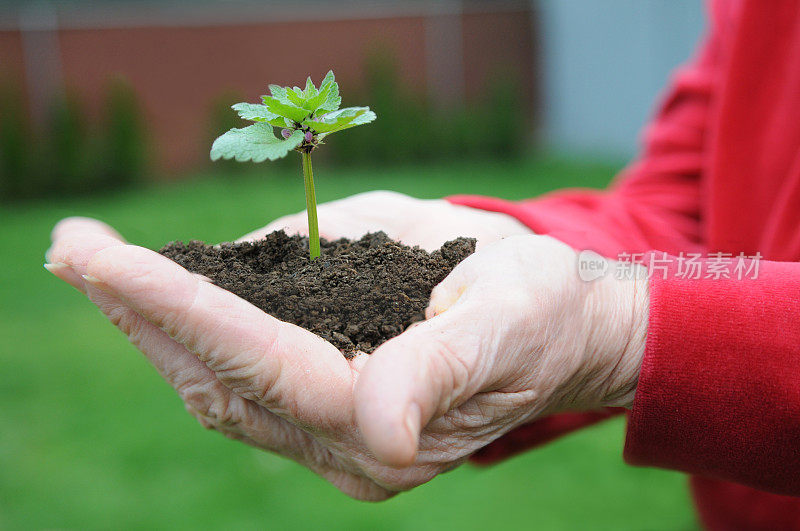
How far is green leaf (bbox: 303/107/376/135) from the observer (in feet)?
4.38

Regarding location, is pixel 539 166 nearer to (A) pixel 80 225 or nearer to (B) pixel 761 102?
(B) pixel 761 102

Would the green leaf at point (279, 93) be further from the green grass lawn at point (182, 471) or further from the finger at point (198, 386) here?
the green grass lawn at point (182, 471)

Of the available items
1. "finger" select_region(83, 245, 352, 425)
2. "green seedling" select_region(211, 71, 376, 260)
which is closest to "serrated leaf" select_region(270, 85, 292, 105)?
"green seedling" select_region(211, 71, 376, 260)

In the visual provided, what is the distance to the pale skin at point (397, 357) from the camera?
1047 mm

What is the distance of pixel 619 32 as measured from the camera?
9805 mm

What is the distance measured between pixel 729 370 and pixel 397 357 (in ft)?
2.19

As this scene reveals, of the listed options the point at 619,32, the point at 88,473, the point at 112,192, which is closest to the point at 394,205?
the point at 112,192

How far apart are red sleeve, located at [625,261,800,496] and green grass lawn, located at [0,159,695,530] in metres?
1.26

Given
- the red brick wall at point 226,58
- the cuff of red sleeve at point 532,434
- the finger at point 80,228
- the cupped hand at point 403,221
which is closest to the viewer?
the finger at point 80,228

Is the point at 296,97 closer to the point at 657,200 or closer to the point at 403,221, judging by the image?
the point at 403,221

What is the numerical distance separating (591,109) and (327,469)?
8751 mm

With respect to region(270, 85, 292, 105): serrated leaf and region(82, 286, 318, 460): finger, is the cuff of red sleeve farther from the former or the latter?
region(270, 85, 292, 105): serrated leaf

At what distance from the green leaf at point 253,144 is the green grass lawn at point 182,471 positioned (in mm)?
901

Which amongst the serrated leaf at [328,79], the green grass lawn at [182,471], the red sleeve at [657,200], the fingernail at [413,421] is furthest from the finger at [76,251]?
the red sleeve at [657,200]
